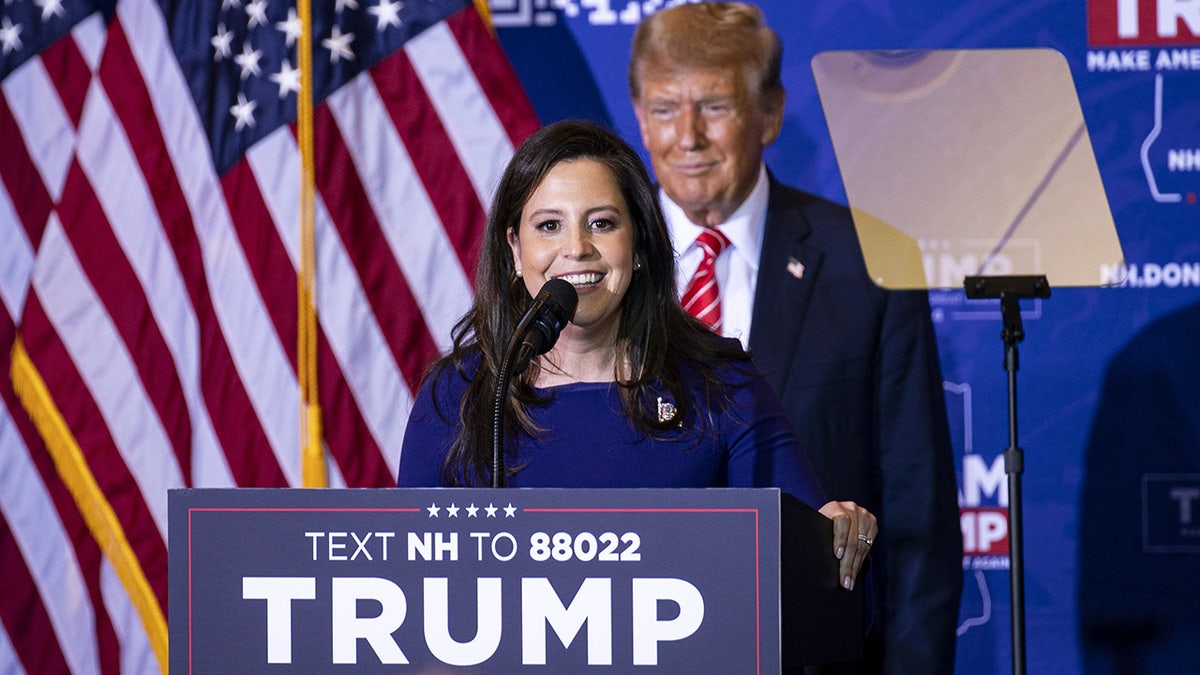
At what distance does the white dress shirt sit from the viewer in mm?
3660

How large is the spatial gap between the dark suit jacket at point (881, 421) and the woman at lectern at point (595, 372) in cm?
138

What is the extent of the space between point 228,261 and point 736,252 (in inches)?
57.7

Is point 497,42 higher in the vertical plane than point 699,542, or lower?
higher

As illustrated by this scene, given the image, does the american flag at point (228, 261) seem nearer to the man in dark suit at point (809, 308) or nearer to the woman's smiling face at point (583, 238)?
the man in dark suit at point (809, 308)

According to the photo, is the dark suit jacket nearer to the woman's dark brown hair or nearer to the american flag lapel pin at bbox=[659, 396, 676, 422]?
the woman's dark brown hair

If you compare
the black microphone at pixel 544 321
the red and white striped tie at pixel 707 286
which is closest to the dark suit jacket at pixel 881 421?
the red and white striped tie at pixel 707 286

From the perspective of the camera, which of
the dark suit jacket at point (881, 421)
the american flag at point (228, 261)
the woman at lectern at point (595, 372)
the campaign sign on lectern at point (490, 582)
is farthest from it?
the american flag at point (228, 261)

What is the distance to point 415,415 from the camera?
83.7 inches

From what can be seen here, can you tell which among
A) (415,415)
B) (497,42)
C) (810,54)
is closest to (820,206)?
(810,54)

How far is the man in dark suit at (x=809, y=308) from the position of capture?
11.8ft

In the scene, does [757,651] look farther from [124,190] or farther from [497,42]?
[124,190]

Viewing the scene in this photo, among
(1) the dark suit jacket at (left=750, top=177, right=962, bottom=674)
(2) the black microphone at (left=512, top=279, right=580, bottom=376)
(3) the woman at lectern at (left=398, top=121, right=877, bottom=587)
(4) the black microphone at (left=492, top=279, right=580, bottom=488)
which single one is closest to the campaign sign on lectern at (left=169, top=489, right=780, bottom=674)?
(4) the black microphone at (left=492, top=279, right=580, bottom=488)

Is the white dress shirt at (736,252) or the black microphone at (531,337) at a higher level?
the white dress shirt at (736,252)

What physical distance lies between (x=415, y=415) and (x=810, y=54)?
2055 mm
